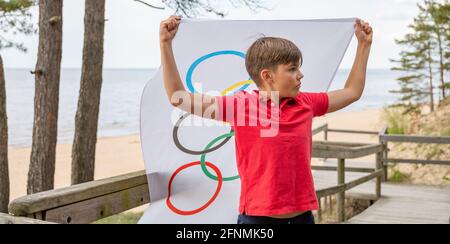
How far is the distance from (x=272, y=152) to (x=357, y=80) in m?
0.55

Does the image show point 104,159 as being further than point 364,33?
Yes

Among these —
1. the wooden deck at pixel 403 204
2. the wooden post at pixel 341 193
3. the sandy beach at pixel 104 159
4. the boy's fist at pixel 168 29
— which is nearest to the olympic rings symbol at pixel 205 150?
the boy's fist at pixel 168 29

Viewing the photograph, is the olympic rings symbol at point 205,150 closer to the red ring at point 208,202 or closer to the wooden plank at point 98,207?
the red ring at point 208,202

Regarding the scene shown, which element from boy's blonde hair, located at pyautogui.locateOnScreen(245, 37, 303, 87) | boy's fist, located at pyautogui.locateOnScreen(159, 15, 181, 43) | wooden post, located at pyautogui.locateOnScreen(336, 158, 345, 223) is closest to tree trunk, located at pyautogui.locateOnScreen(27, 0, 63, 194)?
wooden post, located at pyautogui.locateOnScreen(336, 158, 345, 223)

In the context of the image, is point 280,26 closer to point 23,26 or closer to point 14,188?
point 23,26

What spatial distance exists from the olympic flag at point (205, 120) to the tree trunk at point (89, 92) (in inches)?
163

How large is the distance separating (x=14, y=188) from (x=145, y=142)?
56.9 feet

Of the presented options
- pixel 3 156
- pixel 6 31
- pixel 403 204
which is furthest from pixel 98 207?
pixel 6 31

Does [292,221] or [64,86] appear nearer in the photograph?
[292,221]

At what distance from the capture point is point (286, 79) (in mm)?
1943

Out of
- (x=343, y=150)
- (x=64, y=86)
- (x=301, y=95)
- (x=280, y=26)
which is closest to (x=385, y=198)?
(x=343, y=150)

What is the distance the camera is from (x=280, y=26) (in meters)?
2.74

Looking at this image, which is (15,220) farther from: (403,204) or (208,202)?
(403,204)

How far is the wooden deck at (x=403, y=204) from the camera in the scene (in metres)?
6.62
